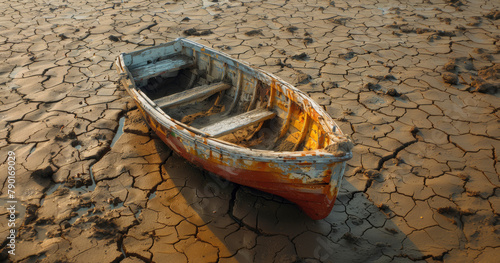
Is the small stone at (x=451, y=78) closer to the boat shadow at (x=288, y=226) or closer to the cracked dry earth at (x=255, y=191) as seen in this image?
the cracked dry earth at (x=255, y=191)

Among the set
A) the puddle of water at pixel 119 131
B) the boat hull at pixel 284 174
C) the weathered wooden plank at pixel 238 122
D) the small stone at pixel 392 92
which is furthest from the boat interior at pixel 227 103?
the small stone at pixel 392 92

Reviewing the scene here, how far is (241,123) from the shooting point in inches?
153

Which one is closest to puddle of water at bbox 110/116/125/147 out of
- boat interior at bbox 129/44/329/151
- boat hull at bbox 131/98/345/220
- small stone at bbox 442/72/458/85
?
boat interior at bbox 129/44/329/151

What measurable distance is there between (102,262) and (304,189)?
5.80ft

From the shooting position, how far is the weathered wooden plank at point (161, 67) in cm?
489

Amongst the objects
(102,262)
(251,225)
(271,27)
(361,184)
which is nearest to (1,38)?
(271,27)

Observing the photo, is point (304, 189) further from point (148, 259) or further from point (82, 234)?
point (82, 234)

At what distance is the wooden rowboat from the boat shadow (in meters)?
0.23

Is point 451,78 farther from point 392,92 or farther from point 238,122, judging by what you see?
point 238,122

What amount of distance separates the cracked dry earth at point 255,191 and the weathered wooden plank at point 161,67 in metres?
0.54

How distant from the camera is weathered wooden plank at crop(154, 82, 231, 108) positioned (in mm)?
4441

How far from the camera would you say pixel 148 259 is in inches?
120

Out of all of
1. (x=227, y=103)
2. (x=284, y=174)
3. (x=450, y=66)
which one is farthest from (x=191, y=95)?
(x=450, y=66)

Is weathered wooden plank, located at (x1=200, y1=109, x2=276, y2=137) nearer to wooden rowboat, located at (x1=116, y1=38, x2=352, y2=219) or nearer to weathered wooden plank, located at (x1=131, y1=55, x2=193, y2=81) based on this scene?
wooden rowboat, located at (x1=116, y1=38, x2=352, y2=219)
